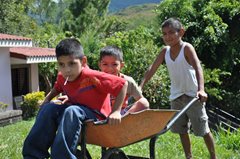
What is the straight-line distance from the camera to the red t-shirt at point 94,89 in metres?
2.97

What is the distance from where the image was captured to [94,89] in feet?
9.94

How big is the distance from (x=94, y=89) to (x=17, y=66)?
1349cm

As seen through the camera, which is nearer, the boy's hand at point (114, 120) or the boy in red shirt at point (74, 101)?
the boy's hand at point (114, 120)

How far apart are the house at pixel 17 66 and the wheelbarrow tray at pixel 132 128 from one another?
1118cm

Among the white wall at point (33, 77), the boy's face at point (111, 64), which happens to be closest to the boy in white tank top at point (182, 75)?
the boy's face at point (111, 64)

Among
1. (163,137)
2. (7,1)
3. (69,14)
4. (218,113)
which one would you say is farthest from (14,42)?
(69,14)

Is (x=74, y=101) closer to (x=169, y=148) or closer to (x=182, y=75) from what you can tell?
(x=182, y=75)

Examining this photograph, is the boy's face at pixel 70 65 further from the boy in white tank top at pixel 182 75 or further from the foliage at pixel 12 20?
the foliage at pixel 12 20

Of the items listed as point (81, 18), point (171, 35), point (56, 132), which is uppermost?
point (81, 18)

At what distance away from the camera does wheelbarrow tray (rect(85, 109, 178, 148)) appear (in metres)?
2.86

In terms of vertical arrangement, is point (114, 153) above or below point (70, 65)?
below

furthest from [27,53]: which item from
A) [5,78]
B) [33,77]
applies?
[33,77]

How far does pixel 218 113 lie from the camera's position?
38.1 ft

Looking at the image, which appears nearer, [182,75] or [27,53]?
[182,75]
